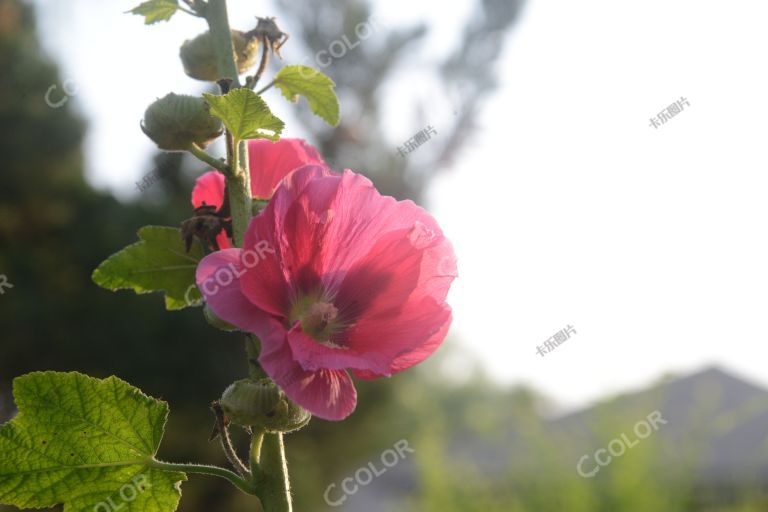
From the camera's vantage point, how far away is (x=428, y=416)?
39.4 feet

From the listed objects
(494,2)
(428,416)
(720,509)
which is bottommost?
(428,416)

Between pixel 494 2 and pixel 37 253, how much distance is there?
6361 mm

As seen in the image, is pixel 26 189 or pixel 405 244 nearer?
pixel 405 244

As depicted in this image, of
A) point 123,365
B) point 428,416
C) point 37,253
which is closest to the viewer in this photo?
point 123,365

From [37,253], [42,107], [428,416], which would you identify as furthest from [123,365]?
[428,416]

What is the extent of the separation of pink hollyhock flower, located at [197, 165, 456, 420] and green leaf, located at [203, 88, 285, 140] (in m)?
0.06

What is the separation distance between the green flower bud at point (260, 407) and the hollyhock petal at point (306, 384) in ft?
0.09

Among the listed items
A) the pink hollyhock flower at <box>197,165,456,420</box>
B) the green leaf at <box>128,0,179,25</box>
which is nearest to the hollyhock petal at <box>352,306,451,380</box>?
the pink hollyhock flower at <box>197,165,456,420</box>

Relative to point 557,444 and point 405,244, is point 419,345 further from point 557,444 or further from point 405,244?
point 557,444

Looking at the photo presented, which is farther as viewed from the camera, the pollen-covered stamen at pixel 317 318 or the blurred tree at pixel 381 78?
the blurred tree at pixel 381 78
